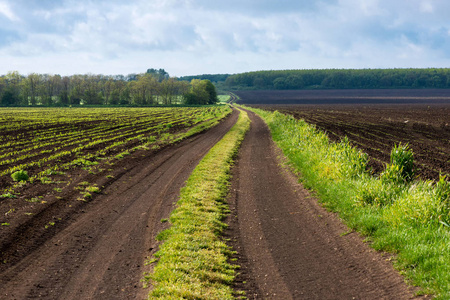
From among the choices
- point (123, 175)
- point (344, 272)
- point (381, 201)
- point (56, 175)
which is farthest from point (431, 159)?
point (56, 175)

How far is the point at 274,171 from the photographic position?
677 inches

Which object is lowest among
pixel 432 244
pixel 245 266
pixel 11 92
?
pixel 245 266

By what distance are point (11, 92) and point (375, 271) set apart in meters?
146

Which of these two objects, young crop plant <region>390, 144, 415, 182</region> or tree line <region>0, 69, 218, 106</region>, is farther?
tree line <region>0, 69, 218, 106</region>

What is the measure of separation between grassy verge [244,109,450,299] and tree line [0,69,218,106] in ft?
412

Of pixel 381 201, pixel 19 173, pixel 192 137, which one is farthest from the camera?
pixel 192 137

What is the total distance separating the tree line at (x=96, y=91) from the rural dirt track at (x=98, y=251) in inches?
4894

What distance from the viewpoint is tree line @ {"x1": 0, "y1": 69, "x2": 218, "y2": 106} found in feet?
436

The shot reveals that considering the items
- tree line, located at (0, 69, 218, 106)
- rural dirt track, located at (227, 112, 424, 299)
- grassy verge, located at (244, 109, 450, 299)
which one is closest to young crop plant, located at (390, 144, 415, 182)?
grassy verge, located at (244, 109, 450, 299)

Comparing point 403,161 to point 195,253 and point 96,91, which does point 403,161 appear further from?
point 96,91

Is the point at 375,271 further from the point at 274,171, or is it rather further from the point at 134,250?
the point at 274,171

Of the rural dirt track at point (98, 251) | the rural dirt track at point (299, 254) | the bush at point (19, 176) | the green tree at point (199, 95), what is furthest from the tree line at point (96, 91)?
the rural dirt track at point (299, 254)

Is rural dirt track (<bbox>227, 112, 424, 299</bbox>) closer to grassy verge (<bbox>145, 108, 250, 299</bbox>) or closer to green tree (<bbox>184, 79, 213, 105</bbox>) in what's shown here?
→ grassy verge (<bbox>145, 108, 250, 299</bbox>)

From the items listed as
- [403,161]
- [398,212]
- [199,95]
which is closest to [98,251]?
[398,212]
